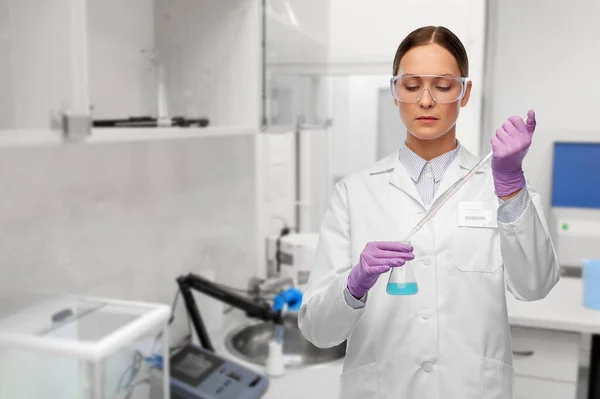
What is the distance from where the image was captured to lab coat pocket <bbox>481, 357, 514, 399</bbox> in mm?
1077

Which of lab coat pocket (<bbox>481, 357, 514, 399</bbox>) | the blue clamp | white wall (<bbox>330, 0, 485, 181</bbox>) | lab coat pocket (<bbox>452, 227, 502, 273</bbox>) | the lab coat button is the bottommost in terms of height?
the blue clamp

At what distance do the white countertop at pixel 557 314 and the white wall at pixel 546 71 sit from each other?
1045 millimetres

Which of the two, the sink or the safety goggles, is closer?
the safety goggles

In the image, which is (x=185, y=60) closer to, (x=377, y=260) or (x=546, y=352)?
(x=377, y=260)

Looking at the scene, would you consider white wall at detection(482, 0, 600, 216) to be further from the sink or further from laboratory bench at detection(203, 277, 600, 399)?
the sink

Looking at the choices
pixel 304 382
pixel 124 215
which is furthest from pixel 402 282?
pixel 124 215

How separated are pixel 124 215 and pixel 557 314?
1.48 m

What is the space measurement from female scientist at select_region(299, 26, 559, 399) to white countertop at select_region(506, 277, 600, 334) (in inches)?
34.5

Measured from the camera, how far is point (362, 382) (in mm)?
1136

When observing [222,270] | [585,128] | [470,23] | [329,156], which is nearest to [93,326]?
[222,270]

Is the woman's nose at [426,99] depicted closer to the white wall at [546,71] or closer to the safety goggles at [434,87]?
the safety goggles at [434,87]

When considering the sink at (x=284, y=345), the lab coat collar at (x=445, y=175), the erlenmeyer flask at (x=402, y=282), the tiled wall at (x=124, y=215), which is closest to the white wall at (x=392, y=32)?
the tiled wall at (x=124, y=215)

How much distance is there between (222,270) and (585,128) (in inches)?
84.3

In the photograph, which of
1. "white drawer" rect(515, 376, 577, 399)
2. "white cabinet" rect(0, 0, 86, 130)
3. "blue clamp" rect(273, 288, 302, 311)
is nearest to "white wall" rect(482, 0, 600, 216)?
"white drawer" rect(515, 376, 577, 399)
